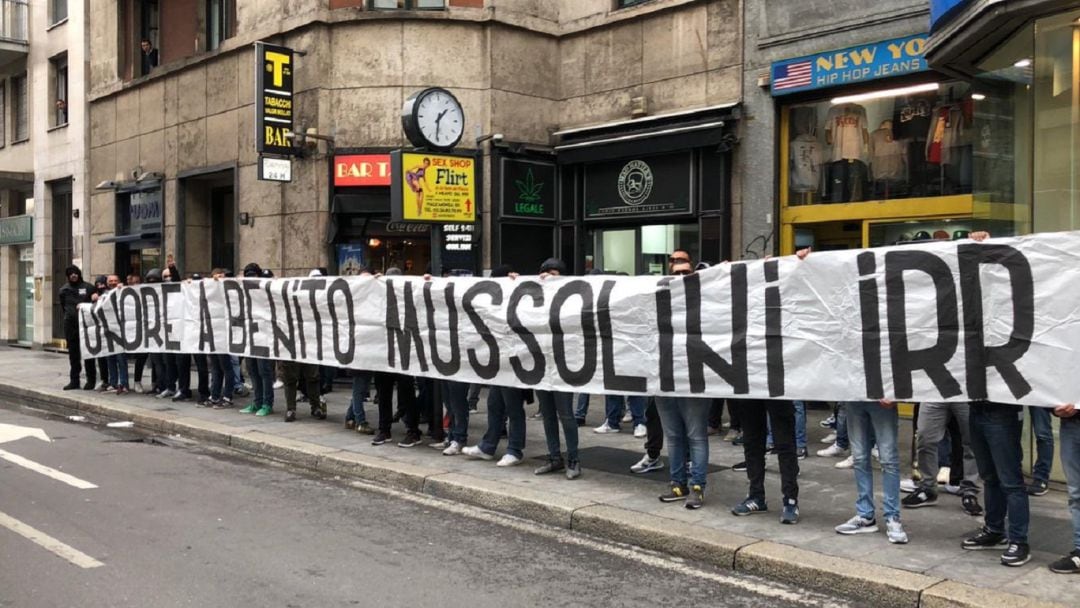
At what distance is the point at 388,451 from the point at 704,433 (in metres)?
3.78

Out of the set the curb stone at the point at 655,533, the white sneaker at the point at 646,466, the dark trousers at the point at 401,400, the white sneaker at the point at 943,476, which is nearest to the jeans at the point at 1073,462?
the curb stone at the point at 655,533

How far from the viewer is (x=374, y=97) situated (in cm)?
1480

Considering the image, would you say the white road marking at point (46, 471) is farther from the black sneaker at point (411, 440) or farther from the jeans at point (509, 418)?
the jeans at point (509, 418)

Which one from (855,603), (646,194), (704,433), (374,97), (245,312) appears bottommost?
(855,603)

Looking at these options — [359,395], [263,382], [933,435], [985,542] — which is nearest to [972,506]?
[933,435]

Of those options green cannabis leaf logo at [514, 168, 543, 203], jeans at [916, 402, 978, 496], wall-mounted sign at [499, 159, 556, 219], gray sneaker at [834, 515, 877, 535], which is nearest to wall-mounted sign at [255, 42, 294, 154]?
wall-mounted sign at [499, 159, 556, 219]

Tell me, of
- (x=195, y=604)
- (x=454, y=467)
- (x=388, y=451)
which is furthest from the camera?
(x=388, y=451)

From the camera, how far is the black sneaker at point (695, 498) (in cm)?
702

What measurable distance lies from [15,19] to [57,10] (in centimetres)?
235

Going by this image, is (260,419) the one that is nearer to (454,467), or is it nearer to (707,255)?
(454,467)

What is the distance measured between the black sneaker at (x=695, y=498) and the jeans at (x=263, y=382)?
6.91 metres

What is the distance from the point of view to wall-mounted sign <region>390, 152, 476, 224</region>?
9.77 meters

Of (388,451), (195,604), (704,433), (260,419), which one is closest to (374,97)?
(260,419)

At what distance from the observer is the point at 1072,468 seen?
542cm
